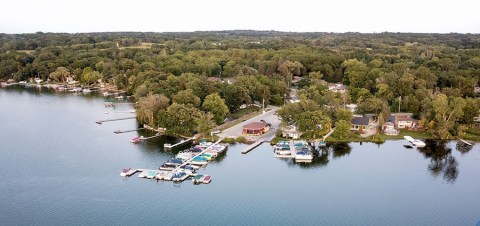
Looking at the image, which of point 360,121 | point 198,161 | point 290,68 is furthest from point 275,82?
point 198,161

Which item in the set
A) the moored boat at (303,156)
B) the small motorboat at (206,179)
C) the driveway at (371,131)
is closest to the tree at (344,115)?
the driveway at (371,131)

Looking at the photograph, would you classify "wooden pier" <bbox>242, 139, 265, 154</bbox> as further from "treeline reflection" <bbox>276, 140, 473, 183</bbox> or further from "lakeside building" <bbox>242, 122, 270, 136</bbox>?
"treeline reflection" <bbox>276, 140, 473, 183</bbox>

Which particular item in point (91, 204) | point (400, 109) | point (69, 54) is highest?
point (69, 54)

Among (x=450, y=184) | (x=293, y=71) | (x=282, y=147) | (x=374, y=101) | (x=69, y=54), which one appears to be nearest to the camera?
(x=450, y=184)

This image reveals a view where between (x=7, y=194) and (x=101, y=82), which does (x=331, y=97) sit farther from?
(x=101, y=82)

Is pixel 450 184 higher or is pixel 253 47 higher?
pixel 253 47

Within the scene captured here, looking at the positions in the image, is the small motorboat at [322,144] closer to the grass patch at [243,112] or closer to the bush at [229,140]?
the bush at [229,140]

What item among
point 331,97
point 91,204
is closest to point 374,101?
point 331,97
